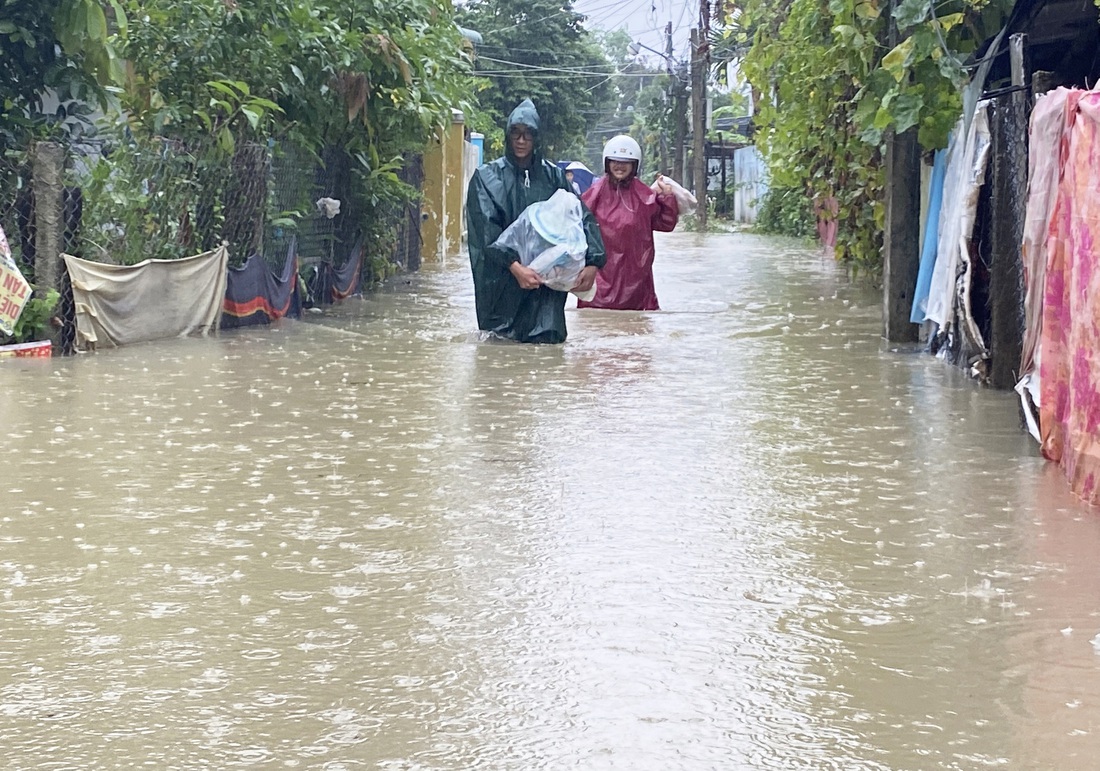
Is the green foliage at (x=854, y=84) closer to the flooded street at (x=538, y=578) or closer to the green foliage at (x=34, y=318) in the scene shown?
the flooded street at (x=538, y=578)

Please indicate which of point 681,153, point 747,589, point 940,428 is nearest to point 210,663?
point 747,589

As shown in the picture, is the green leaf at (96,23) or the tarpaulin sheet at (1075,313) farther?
the green leaf at (96,23)

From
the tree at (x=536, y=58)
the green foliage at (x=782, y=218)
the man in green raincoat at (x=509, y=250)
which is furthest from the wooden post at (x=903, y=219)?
the tree at (x=536, y=58)

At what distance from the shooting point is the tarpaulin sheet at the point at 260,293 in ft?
42.1

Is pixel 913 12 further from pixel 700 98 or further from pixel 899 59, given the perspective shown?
pixel 700 98

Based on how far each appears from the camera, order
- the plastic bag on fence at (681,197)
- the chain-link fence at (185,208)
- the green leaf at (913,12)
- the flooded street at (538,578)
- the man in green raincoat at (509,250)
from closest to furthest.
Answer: the flooded street at (538,578) → the green leaf at (913,12) → the chain-link fence at (185,208) → the man in green raincoat at (509,250) → the plastic bag on fence at (681,197)

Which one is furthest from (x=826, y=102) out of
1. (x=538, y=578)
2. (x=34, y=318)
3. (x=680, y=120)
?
(x=680, y=120)

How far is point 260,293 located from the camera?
1331cm

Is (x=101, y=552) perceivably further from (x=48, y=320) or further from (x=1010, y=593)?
(x=48, y=320)

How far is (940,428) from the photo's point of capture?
25.7ft

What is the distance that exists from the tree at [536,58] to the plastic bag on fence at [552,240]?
39.0m

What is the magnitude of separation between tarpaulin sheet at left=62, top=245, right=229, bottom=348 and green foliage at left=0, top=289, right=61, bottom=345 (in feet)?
0.87

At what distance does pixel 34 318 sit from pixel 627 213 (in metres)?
5.81

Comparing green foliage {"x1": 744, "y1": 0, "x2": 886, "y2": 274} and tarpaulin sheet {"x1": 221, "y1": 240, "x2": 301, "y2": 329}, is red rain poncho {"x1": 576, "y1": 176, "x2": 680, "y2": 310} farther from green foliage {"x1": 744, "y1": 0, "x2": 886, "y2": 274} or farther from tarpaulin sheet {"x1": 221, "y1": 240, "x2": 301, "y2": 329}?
tarpaulin sheet {"x1": 221, "y1": 240, "x2": 301, "y2": 329}
